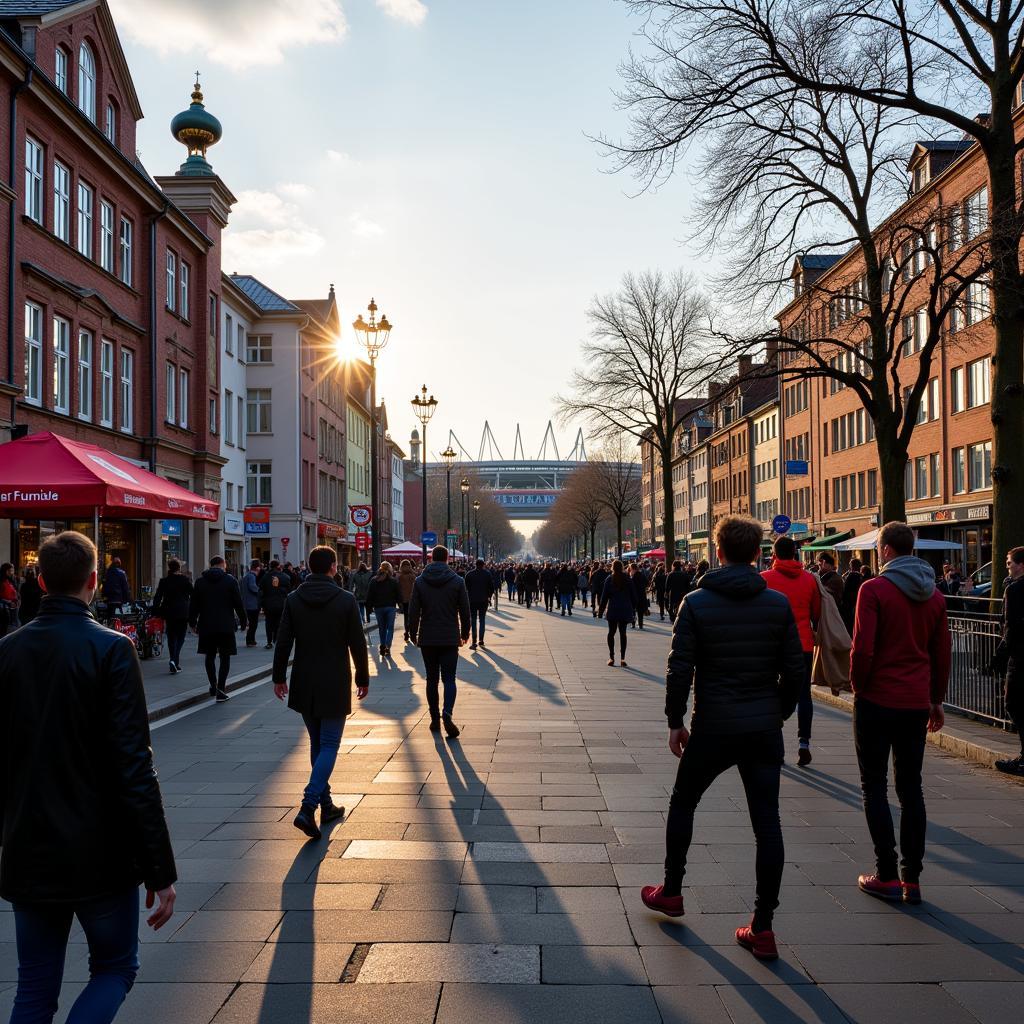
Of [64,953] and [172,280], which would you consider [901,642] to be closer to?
[64,953]

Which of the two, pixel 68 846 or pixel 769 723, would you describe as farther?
pixel 769 723

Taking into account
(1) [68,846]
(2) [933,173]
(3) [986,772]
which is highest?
(2) [933,173]

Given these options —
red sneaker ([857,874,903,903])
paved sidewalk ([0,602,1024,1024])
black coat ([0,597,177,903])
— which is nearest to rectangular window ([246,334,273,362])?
paved sidewalk ([0,602,1024,1024])

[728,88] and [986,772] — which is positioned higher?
[728,88]

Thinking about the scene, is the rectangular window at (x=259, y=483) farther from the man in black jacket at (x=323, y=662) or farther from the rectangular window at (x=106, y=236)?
the man in black jacket at (x=323, y=662)

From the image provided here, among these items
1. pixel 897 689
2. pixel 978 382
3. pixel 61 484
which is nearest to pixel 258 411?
pixel 978 382

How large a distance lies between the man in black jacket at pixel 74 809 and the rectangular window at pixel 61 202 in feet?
80.7

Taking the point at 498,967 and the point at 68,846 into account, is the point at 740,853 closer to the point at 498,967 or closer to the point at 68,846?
the point at 498,967

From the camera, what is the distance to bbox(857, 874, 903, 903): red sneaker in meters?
5.77

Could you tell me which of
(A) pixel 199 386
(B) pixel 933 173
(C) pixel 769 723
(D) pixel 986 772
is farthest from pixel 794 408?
(C) pixel 769 723

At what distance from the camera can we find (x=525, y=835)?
23.5 feet

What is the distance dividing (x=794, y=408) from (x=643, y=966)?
64768 millimetres

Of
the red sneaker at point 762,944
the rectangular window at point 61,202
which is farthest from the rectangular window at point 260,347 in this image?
the red sneaker at point 762,944

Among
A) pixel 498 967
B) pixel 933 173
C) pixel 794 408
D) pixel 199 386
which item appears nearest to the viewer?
pixel 498 967
